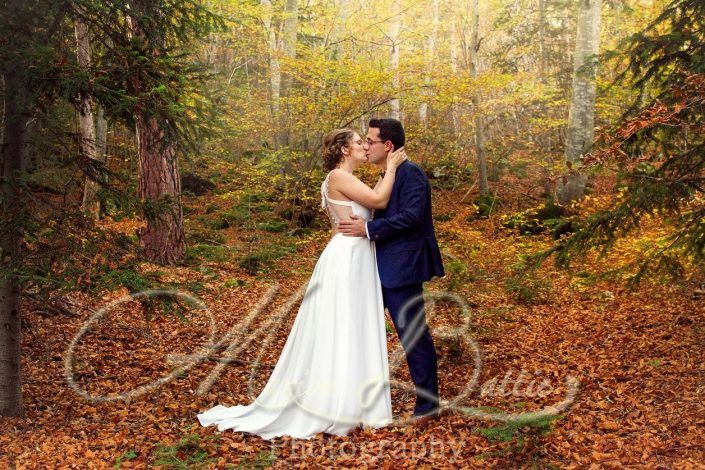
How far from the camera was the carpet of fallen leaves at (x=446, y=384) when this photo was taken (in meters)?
Answer: 3.89

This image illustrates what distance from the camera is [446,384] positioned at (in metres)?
5.44

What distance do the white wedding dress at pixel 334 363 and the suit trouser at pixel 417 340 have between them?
7.4 inches

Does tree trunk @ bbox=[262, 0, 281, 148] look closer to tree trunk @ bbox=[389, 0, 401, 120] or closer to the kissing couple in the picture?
tree trunk @ bbox=[389, 0, 401, 120]

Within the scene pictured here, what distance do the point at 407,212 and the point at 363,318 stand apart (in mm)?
934

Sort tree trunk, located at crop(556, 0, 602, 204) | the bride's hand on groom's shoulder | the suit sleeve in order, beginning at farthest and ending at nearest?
tree trunk, located at crop(556, 0, 602, 204)
the bride's hand on groom's shoulder
the suit sleeve

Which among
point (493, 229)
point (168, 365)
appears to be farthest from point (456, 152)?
point (168, 365)

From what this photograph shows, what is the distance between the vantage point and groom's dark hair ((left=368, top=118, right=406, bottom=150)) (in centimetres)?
452

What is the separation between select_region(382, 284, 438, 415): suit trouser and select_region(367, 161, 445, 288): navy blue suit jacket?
5.2 inches

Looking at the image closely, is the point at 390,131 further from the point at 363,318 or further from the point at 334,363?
the point at 334,363

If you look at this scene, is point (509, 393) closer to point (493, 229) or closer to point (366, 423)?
point (366, 423)

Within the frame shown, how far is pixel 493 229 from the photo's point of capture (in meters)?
13.0

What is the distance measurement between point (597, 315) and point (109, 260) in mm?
6317

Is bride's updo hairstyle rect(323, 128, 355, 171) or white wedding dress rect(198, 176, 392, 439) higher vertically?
bride's updo hairstyle rect(323, 128, 355, 171)

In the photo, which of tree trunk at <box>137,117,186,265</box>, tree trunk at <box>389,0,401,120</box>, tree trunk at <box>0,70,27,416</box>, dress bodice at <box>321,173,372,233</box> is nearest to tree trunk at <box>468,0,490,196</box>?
tree trunk at <box>389,0,401,120</box>
